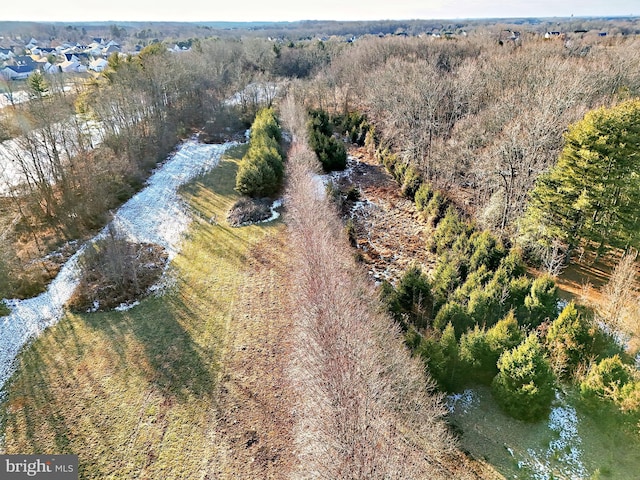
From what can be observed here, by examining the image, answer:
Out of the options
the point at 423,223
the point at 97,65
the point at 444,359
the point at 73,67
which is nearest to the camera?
→ the point at 444,359

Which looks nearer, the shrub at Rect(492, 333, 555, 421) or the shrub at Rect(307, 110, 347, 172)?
the shrub at Rect(492, 333, 555, 421)

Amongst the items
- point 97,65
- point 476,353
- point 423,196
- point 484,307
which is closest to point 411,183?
point 423,196

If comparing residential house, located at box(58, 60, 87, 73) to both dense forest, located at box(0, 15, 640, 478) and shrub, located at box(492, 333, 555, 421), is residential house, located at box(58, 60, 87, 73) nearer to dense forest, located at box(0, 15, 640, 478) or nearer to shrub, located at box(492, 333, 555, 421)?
dense forest, located at box(0, 15, 640, 478)

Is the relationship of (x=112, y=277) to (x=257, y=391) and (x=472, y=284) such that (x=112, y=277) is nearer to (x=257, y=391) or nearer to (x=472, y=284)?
(x=257, y=391)

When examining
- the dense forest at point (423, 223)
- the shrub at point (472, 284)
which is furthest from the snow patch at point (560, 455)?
the shrub at point (472, 284)

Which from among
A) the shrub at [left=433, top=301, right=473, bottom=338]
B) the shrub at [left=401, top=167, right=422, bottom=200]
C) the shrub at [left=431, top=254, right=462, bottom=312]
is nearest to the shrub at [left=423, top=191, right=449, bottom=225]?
the shrub at [left=401, top=167, right=422, bottom=200]

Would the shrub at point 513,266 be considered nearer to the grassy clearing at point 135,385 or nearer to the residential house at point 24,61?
the grassy clearing at point 135,385
